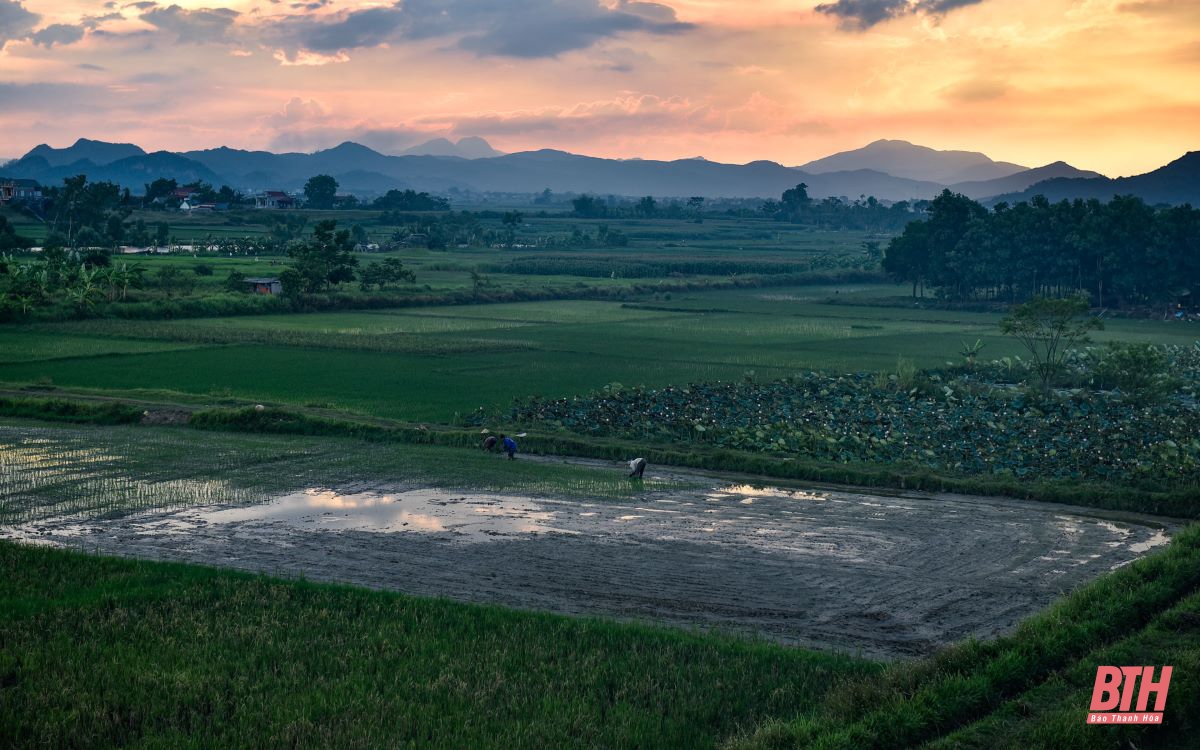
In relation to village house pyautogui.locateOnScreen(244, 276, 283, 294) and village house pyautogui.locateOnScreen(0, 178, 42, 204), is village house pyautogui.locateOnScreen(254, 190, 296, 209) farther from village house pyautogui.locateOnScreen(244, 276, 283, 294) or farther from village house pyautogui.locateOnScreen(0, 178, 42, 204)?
village house pyautogui.locateOnScreen(244, 276, 283, 294)

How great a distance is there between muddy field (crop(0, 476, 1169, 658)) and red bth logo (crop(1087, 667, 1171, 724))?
2543 millimetres

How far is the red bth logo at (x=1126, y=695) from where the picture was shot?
9414mm

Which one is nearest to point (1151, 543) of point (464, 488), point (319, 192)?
point (464, 488)

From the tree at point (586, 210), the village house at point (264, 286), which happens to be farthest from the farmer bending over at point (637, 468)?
the tree at point (586, 210)

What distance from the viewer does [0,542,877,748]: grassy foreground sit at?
9830mm

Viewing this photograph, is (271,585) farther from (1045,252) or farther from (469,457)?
(1045,252)

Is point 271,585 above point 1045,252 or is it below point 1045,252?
below

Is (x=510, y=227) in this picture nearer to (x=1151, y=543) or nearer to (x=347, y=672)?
(x=1151, y=543)

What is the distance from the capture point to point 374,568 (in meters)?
15.8

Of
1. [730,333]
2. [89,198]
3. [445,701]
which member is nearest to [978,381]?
[730,333]

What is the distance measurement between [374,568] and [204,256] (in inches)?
2807

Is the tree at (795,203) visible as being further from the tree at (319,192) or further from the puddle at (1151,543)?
the puddle at (1151,543)

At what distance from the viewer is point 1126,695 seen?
9.96 meters

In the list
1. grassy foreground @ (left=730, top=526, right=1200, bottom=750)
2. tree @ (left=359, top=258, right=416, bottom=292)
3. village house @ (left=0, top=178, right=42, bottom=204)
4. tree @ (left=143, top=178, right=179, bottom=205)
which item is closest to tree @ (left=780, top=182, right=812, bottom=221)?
tree @ (left=143, top=178, right=179, bottom=205)
